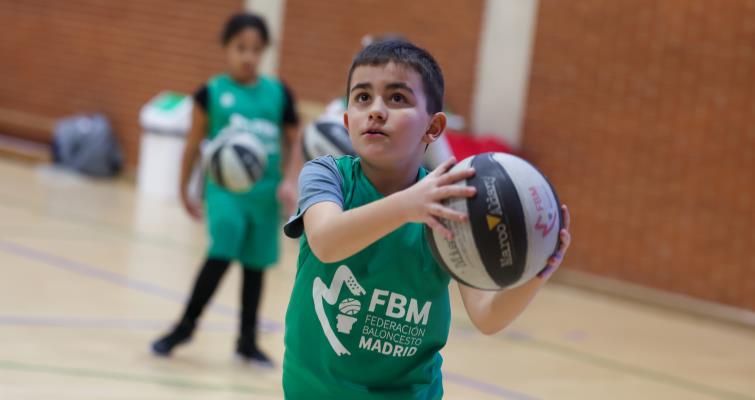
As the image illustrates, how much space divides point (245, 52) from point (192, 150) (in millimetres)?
527

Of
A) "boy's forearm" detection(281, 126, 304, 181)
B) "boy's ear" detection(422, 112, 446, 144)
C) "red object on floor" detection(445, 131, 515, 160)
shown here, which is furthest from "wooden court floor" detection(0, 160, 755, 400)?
"boy's ear" detection(422, 112, 446, 144)

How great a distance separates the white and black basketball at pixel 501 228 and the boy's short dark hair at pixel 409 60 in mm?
270

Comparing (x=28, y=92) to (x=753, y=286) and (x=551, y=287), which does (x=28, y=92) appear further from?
(x=753, y=286)

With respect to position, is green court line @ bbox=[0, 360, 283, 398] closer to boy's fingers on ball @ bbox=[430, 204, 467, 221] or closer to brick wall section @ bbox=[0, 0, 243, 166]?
boy's fingers on ball @ bbox=[430, 204, 467, 221]

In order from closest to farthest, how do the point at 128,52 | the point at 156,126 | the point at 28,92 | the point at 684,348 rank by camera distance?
the point at 684,348
the point at 156,126
the point at 128,52
the point at 28,92

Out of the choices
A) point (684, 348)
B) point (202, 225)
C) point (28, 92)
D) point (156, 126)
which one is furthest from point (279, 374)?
point (28, 92)

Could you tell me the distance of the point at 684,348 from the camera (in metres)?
6.55

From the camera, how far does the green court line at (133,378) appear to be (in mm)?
4613

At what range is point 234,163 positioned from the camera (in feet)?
16.4

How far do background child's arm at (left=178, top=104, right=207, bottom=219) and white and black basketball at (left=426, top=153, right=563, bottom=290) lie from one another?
318 centimetres

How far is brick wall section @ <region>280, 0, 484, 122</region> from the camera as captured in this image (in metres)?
8.97

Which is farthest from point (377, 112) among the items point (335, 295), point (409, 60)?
point (335, 295)

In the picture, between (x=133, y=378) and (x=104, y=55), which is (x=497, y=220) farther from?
(x=104, y=55)

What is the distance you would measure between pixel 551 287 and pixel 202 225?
10.0ft
